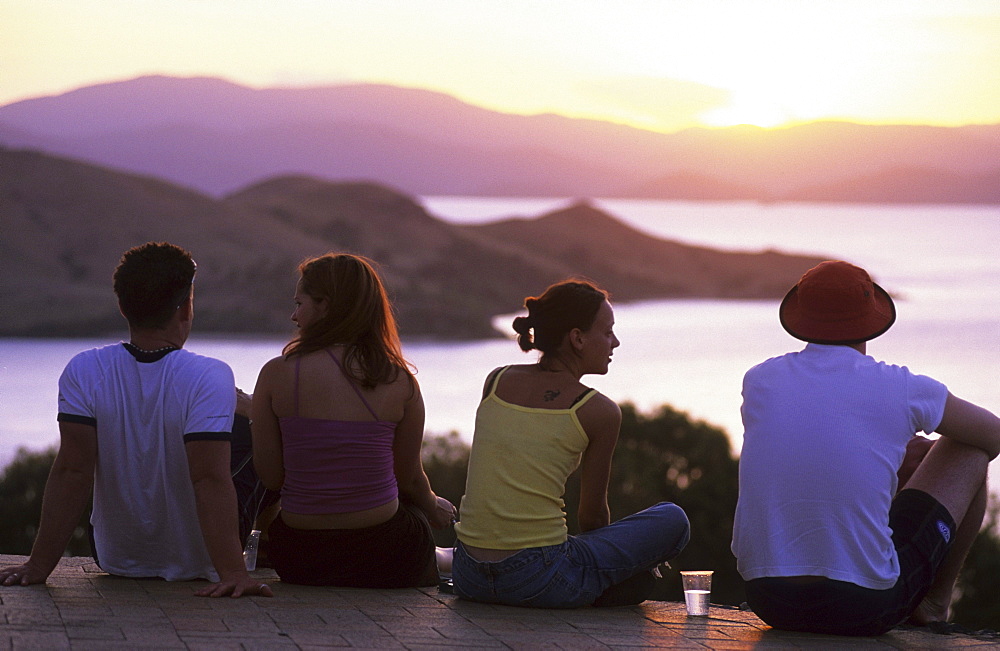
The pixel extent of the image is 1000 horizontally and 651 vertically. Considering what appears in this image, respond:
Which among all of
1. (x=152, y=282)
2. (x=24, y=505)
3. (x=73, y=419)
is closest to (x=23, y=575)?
(x=73, y=419)

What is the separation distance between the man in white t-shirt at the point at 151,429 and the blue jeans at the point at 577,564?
683mm

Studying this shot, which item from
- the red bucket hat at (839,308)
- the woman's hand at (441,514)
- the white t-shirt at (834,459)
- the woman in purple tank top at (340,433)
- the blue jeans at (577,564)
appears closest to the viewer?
the white t-shirt at (834,459)

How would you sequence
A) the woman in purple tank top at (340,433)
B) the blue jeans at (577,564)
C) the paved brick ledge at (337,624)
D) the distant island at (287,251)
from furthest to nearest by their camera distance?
1. the distant island at (287,251)
2. the woman in purple tank top at (340,433)
3. the blue jeans at (577,564)
4. the paved brick ledge at (337,624)

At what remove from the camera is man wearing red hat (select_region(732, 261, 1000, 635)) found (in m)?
3.20

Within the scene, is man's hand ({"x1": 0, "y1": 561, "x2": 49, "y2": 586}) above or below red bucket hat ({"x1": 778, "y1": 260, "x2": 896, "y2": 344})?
below

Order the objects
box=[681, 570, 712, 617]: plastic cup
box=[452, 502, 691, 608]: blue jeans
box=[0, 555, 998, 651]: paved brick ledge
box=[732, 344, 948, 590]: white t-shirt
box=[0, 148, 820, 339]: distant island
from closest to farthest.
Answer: box=[0, 555, 998, 651]: paved brick ledge, box=[732, 344, 948, 590]: white t-shirt, box=[452, 502, 691, 608]: blue jeans, box=[681, 570, 712, 617]: plastic cup, box=[0, 148, 820, 339]: distant island

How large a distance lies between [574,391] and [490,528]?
0.51 m

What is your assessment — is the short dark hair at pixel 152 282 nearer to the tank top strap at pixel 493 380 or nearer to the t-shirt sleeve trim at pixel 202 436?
the t-shirt sleeve trim at pixel 202 436

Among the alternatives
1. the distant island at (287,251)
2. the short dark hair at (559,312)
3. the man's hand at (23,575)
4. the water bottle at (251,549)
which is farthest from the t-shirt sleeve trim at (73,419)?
the distant island at (287,251)

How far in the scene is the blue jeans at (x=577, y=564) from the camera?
11.7 ft

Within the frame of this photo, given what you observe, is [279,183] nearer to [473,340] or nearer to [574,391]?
[473,340]

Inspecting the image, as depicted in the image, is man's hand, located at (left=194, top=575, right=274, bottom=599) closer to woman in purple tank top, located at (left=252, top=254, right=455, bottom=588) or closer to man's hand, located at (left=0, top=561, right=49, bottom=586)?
woman in purple tank top, located at (left=252, top=254, right=455, bottom=588)

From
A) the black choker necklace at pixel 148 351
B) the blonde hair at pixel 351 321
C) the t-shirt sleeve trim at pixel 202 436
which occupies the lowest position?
the t-shirt sleeve trim at pixel 202 436

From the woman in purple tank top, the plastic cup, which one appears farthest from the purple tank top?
the plastic cup
